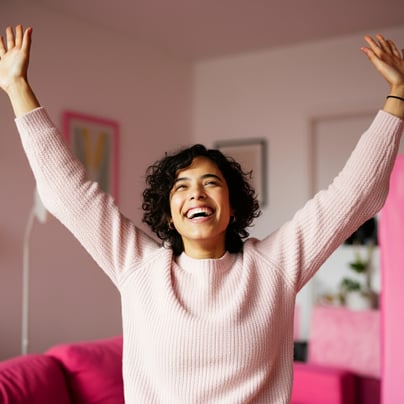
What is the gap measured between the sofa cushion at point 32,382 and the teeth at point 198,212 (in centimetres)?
101

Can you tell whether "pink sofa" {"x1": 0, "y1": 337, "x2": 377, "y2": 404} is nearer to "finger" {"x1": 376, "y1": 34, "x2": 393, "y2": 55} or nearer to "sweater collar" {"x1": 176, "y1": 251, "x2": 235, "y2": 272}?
"sweater collar" {"x1": 176, "y1": 251, "x2": 235, "y2": 272}

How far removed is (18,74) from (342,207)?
73 cm

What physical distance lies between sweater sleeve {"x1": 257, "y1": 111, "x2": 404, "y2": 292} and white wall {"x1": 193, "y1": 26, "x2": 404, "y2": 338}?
3.36 m

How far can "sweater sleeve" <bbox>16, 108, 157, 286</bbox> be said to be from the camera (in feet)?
4.16

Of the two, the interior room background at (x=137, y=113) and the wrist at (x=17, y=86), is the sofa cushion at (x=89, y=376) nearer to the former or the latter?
the wrist at (x=17, y=86)

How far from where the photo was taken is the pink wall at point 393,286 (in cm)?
208

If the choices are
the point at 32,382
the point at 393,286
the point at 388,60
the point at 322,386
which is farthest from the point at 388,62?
the point at 322,386

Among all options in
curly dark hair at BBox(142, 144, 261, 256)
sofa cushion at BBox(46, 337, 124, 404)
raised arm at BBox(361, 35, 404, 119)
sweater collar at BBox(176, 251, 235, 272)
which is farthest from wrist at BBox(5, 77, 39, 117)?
sofa cushion at BBox(46, 337, 124, 404)

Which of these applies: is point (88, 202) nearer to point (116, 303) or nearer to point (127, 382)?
point (127, 382)

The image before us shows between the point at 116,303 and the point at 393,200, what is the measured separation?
2841mm

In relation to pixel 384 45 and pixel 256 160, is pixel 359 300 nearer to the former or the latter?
pixel 256 160

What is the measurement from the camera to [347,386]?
3055mm

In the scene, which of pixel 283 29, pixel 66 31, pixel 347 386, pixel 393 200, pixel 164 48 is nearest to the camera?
pixel 393 200

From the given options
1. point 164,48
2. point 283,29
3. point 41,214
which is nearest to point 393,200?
point 41,214
